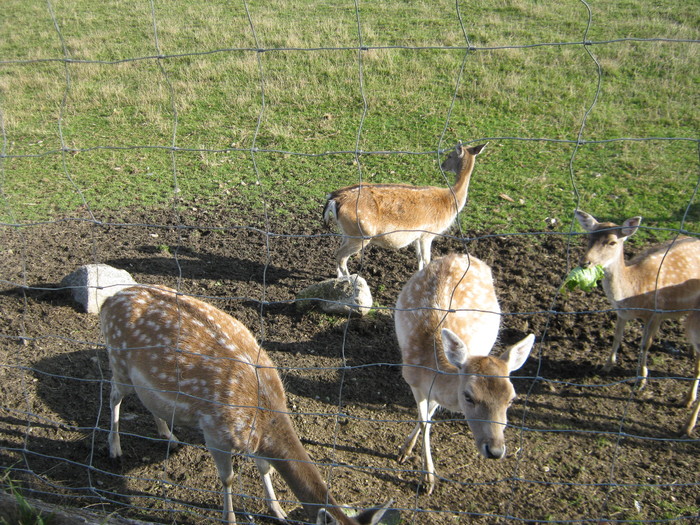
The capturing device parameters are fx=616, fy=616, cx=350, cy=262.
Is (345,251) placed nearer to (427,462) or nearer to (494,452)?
(427,462)

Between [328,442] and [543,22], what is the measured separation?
37.8ft

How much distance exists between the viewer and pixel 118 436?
3.94 meters

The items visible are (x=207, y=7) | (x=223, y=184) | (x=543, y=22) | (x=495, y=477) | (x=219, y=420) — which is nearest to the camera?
(x=219, y=420)

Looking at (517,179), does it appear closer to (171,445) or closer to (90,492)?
(171,445)

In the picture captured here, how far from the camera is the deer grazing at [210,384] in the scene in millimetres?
3322

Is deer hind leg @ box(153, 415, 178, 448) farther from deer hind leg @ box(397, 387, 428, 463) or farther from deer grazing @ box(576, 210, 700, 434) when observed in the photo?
deer grazing @ box(576, 210, 700, 434)

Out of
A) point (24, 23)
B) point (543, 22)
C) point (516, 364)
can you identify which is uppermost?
point (543, 22)

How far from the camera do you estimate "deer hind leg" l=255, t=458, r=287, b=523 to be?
3.45 meters

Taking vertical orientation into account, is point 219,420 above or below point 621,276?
below

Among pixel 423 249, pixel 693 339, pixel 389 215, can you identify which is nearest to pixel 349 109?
pixel 389 215

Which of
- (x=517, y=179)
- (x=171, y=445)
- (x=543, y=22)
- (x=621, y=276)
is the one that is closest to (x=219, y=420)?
(x=171, y=445)

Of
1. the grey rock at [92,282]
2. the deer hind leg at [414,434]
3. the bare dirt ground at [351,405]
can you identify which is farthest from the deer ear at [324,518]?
the grey rock at [92,282]

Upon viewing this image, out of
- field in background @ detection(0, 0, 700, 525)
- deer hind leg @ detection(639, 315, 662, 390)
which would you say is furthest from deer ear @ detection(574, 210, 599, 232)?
deer hind leg @ detection(639, 315, 662, 390)

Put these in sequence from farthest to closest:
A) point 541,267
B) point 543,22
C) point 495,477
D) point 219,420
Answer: point 543,22 < point 541,267 < point 495,477 < point 219,420
